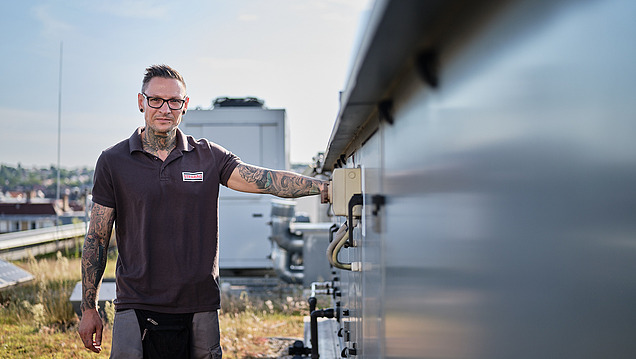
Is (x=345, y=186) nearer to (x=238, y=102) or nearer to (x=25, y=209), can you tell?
(x=238, y=102)

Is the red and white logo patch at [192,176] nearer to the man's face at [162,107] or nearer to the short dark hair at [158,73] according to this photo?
the man's face at [162,107]

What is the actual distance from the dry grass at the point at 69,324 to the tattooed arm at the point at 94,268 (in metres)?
2.64

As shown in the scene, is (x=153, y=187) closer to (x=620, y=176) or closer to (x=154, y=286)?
(x=154, y=286)

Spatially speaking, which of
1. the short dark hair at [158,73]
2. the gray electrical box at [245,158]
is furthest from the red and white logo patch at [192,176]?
the gray electrical box at [245,158]

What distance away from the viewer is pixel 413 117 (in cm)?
130

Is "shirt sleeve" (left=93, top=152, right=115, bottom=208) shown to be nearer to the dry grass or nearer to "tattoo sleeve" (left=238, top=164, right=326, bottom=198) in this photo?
"tattoo sleeve" (left=238, top=164, right=326, bottom=198)

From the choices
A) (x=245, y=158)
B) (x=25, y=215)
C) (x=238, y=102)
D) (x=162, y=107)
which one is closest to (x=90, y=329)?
(x=162, y=107)

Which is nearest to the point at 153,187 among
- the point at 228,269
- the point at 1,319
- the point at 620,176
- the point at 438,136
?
the point at 438,136

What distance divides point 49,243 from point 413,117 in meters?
13.0

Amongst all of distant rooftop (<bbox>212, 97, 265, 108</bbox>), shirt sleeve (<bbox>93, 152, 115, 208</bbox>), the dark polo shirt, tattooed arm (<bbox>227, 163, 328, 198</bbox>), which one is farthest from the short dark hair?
distant rooftop (<bbox>212, 97, 265, 108</bbox>)

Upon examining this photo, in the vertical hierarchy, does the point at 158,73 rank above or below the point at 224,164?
above

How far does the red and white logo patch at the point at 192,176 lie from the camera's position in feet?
10.7

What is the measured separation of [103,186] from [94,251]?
1.24 feet

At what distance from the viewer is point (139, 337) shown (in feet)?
10.2
